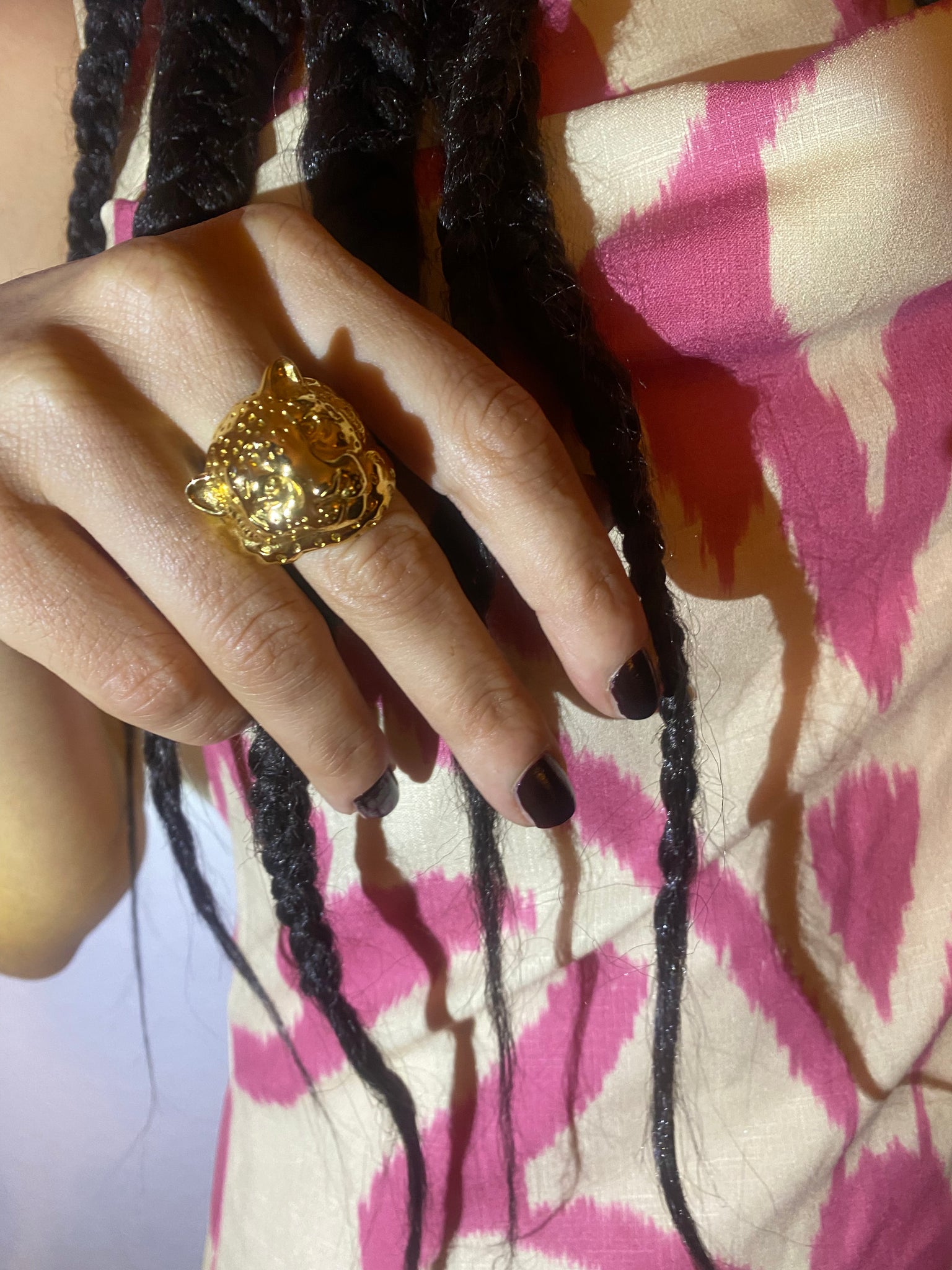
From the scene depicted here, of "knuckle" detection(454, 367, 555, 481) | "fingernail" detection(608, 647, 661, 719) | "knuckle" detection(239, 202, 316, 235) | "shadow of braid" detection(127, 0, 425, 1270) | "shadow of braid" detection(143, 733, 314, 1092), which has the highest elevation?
"shadow of braid" detection(127, 0, 425, 1270)

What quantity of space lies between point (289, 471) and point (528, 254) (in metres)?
0.19

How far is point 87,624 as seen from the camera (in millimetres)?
398

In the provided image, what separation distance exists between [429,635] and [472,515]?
0.07 metres

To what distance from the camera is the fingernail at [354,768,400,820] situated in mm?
470

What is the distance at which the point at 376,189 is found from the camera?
45cm

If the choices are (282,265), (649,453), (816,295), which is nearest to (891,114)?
(816,295)

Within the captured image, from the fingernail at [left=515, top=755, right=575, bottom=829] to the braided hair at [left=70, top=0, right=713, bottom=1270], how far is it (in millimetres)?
95

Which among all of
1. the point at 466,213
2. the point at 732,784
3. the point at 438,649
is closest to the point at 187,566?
the point at 438,649

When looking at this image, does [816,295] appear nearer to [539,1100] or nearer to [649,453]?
[649,453]

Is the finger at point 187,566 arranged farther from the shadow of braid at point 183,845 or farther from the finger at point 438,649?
the shadow of braid at point 183,845

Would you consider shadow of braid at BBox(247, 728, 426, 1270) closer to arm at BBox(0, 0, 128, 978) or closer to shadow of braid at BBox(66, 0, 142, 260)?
arm at BBox(0, 0, 128, 978)

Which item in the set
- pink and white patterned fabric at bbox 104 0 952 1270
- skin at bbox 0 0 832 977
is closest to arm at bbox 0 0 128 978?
pink and white patterned fabric at bbox 104 0 952 1270

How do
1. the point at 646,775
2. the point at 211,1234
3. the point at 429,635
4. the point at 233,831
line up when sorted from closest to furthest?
the point at 429,635 → the point at 646,775 → the point at 233,831 → the point at 211,1234

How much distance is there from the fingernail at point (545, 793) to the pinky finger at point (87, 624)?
189 millimetres
